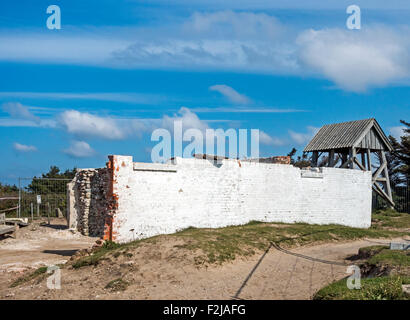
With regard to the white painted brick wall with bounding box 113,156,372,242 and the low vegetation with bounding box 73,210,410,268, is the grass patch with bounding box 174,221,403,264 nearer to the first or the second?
the low vegetation with bounding box 73,210,410,268

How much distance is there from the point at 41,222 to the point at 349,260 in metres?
18.4

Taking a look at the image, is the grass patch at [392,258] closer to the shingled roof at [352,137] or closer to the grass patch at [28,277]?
the grass patch at [28,277]

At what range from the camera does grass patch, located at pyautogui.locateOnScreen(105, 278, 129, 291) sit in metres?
8.91

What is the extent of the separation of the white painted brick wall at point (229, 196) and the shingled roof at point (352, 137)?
341 cm

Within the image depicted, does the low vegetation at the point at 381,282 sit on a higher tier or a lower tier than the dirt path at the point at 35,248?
higher

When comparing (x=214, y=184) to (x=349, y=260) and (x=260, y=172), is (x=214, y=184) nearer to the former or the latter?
(x=260, y=172)

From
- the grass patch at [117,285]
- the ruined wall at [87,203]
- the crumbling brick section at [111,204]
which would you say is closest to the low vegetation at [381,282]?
the grass patch at [117,285]

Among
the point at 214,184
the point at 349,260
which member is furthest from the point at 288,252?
the point at 214,184

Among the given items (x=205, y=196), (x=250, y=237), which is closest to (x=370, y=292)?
(x=250, y=237)

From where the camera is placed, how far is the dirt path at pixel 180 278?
8609 mm

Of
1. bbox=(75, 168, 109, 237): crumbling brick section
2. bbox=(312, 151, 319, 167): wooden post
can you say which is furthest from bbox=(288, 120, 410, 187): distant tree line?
bbox=(75, 168, 109, 237): crumbling brick section

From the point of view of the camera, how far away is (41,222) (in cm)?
2394

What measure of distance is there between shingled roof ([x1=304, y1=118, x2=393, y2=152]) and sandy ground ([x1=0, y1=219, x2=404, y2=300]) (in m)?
12.3

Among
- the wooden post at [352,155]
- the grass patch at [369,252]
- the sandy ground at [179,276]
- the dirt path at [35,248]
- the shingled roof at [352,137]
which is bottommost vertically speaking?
the dirt path at [35,248]
